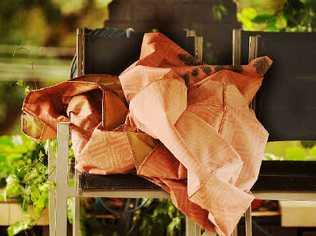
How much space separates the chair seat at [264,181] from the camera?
2.38 metres

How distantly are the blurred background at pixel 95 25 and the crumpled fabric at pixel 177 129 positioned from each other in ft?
4.86

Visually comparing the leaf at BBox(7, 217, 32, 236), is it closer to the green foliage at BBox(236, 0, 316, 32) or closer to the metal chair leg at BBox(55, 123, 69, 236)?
the metal chair leg at BBox(55, 123, 69, 236)

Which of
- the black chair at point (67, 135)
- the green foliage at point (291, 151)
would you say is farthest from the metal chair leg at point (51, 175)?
the green foliage at point (291, 151)

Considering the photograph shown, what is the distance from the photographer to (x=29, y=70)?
411 cm

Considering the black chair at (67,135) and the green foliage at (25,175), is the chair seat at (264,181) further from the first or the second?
the green foliage at (25,175)

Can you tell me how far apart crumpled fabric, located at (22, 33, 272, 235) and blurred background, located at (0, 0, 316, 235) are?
148 cm

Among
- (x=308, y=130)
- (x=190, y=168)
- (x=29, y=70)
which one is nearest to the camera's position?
(x=190, y=168)

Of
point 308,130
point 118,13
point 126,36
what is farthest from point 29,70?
point 308,130

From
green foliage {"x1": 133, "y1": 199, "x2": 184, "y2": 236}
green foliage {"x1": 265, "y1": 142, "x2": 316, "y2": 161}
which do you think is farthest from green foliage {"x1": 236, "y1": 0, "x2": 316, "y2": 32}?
green foliage {"x1": 133, "y1": 199, "x2": 184, "y2": 236}

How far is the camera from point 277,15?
4.20 metres

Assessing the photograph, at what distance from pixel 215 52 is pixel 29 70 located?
92cm

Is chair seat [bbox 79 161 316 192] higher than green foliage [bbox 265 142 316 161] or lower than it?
higher

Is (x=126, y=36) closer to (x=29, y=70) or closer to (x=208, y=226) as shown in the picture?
(x=208, y=226)

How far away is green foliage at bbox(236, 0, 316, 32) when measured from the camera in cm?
411
